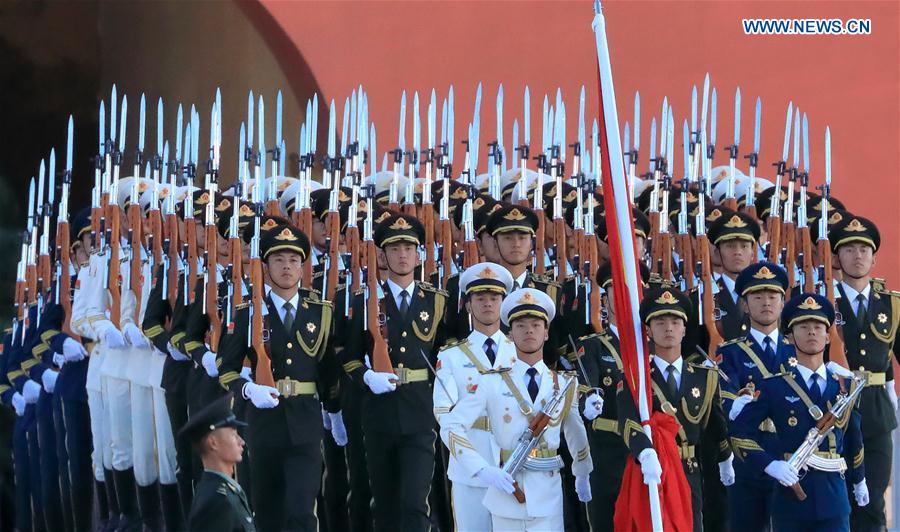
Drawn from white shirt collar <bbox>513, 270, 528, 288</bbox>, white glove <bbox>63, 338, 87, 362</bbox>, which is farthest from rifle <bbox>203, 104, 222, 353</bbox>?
white shirt collar <bbox>513, 270, 528, 288</bbox>

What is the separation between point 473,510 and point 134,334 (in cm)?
366

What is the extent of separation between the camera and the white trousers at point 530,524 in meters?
10.0

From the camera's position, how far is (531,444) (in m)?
9.96

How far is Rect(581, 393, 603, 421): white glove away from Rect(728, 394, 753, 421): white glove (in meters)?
0.74

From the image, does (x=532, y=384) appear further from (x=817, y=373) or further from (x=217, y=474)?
(x=217, y=474)

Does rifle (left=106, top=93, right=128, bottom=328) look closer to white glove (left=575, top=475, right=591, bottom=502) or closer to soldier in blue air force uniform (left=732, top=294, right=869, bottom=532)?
white glove (left=575, top=475, right=591, bottom=502)

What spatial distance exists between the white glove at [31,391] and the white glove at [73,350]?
80 centimetres

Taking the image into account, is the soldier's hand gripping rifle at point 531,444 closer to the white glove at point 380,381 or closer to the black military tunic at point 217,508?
the white glove at point 380,381

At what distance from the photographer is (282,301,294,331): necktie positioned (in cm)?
1126

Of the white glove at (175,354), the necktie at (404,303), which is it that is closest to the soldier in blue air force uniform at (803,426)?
the necktie at (404,303)

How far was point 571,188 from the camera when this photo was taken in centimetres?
1391

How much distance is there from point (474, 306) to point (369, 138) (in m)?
5.26

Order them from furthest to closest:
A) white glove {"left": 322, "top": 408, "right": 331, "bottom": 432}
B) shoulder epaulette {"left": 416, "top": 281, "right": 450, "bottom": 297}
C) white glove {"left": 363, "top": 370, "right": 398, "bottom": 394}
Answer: white glove {"left": 322, "top": 408, "right": 331, "bottom": 432}
shoulder epaulette {"left": 416, "top": 281, "right": 450, "bottom": 297}
white glove {"left": 363, "top": 370, "right": 398, "bottom": 394}

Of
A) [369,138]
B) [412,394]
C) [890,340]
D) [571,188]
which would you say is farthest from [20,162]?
[890,340]
